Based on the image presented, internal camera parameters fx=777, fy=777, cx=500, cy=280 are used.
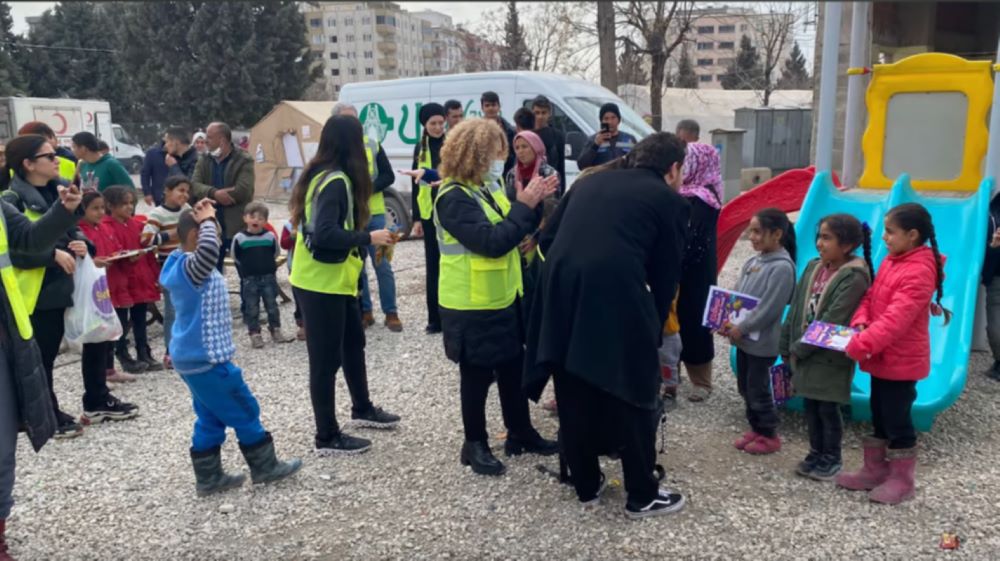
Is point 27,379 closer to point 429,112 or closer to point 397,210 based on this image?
point 429,112

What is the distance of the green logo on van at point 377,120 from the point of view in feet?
41.0

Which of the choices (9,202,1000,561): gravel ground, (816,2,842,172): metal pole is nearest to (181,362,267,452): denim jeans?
(9,202,1000,561): gravel ground

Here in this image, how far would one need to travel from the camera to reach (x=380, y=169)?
647 centimetres

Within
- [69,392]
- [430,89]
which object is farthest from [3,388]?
[430,89]

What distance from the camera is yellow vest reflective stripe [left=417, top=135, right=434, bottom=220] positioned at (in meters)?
6.29

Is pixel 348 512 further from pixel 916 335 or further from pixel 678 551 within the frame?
pixel 916 335

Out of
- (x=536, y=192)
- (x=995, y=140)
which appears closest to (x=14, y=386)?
(x=536, y=192)

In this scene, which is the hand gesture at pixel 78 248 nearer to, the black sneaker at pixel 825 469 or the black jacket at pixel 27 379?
the black jacket at pixel 27 379

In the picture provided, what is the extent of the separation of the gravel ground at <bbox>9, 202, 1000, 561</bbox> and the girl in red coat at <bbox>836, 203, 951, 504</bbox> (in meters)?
0.23

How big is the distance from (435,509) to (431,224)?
3057mm

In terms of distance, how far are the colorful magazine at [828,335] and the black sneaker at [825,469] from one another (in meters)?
0.62

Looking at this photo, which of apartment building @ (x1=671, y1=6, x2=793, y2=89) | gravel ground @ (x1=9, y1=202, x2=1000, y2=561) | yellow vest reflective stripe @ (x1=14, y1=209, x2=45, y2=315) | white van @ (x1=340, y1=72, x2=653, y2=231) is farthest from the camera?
apartment building @ (x1=671, y1=6, x2=793, y2=89)

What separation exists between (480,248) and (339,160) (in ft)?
3.19

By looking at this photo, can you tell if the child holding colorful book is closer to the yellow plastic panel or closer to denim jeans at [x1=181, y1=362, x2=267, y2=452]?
denim jeans at [x1=181, y1=362, x2=267, y2=452]
